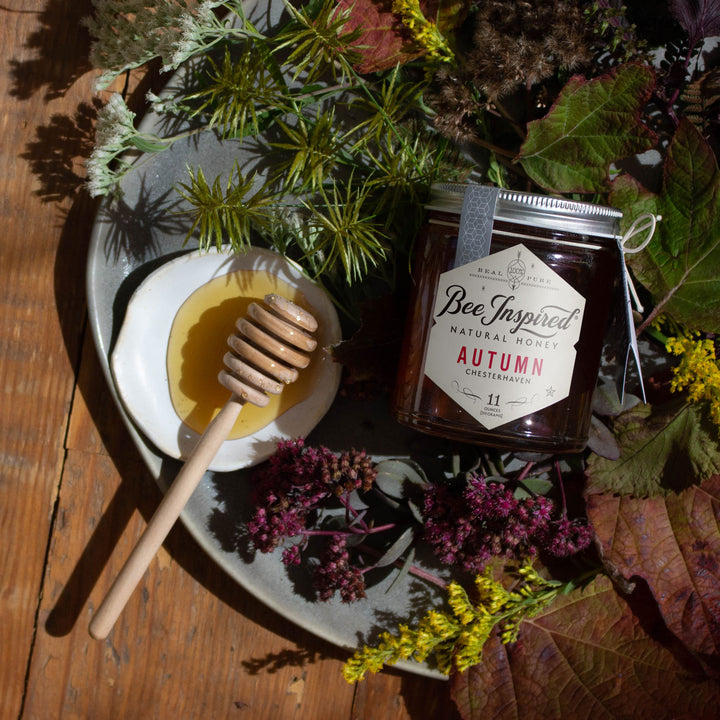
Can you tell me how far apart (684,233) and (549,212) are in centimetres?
27

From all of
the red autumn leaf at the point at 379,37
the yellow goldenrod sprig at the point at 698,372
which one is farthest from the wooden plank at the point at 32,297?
the yellow goldenrod sprig at the point at 698,372

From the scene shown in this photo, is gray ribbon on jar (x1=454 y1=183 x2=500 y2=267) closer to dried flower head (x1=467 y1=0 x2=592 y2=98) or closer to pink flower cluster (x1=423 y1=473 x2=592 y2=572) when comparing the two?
dried flower head (x1=467 y1=0 x2=592 y2=98)

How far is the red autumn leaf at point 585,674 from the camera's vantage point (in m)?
0.99

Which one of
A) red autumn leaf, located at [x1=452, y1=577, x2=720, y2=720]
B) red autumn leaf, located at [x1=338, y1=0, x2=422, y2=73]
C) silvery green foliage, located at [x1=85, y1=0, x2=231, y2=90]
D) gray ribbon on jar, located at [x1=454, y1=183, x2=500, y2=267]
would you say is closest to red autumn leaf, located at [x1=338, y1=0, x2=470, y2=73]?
red autumn leaf, located at [x1=338, y1=0, x2=422, y2=73]

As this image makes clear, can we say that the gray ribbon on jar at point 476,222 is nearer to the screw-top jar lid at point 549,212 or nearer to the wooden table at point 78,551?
the screw-top jar lid at point 549,212

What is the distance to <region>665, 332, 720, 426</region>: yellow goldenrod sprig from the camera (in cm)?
90

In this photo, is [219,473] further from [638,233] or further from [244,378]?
[638,233]

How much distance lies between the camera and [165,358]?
102 cm

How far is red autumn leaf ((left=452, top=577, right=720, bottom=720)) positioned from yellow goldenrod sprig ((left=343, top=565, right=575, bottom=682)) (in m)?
0.05

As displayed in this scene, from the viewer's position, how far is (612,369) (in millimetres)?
1016

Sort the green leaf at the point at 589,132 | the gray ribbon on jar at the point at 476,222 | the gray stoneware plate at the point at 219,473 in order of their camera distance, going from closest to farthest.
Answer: the gray ribbon on jar at the point at 476,222, the green leaf at the point at 589,132, the gray stoneware plate at the point at 219,473

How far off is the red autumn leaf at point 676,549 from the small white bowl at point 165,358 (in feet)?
1.52

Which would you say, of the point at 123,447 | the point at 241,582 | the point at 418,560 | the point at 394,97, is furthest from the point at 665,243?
the point at 123,447

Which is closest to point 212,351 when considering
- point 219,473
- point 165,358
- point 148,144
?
point 165,358
